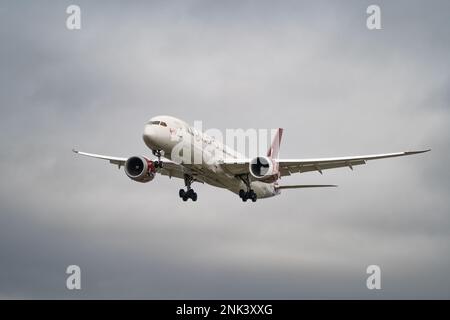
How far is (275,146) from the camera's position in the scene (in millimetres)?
67750

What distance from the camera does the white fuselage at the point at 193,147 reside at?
48938mm

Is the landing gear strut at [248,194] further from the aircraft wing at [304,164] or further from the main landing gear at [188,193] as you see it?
the main landing gear at [188,193]

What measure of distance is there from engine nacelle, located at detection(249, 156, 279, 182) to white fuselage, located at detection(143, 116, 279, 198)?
2299 millimetres

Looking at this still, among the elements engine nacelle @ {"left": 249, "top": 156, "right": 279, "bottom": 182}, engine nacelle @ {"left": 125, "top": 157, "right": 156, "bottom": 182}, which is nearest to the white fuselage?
engine nacelle @ {"left": 249, "top": 156, "right": 279, "bottom": 182}

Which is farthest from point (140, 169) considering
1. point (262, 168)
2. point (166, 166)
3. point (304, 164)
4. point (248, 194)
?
point (304, 164)

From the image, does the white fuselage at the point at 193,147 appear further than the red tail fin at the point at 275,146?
No

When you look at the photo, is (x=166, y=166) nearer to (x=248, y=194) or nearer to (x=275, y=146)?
(x=248, y=194)

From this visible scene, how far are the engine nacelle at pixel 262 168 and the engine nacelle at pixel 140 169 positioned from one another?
663cm

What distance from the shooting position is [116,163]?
60.3 meters

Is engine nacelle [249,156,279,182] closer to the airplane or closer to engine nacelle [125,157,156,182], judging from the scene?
the airplane

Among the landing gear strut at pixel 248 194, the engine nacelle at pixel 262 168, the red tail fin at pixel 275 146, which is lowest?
the landing gear strut at pixel 248 194

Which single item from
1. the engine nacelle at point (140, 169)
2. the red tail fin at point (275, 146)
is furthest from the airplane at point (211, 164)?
the red tail fin at point (275, 146)
